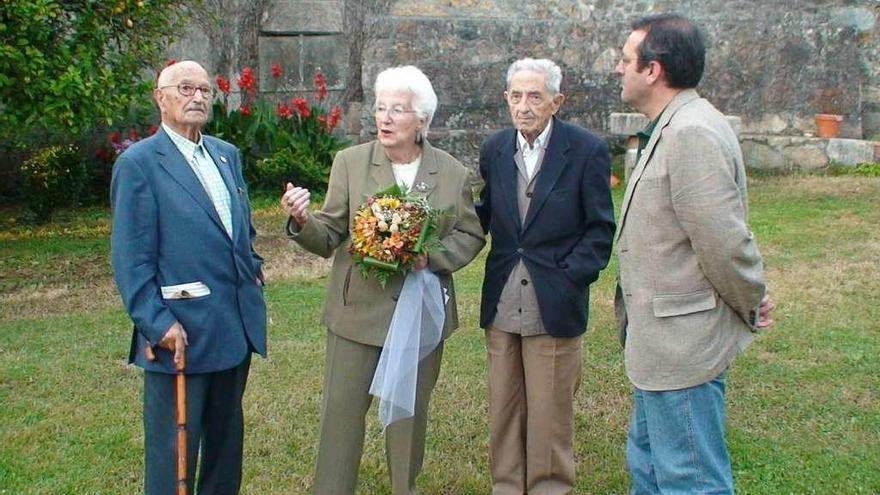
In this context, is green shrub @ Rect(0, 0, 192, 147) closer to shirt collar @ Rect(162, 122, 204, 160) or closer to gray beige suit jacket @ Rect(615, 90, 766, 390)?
shirt collar @ Rect(162, 122, 204, 160)

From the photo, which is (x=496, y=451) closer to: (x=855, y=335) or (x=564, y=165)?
(x=564, y=165)

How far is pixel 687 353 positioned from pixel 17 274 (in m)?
7.36

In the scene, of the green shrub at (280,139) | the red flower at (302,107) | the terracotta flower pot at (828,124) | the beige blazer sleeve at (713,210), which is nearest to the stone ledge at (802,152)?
the terracotta flower pot at (828,124)

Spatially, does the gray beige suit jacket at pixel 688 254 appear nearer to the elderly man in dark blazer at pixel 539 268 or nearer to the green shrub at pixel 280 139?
the elderly man in dark blazer at pixel 539 268

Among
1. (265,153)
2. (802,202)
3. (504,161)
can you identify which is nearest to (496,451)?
(504,161)

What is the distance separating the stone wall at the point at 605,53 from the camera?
12.4 meters

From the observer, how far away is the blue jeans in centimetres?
320

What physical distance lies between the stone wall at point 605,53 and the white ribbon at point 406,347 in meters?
8.32

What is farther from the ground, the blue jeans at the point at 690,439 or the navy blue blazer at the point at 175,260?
the navy blue blazer at the point at 175,260

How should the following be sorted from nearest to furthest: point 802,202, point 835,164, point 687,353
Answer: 1. point 687,353
2. point 802,202
3. point 835,164

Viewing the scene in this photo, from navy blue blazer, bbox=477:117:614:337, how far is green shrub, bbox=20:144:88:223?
8.52 meters

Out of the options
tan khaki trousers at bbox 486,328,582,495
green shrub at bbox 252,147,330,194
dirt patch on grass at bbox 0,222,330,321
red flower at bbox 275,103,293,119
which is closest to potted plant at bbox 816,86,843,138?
green shrub at bbox 252,147,330,194

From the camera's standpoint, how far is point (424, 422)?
13.7ft

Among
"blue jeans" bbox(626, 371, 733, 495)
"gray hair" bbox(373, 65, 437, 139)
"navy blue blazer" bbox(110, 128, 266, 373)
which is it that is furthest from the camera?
"gray hair" bbox(373, 65, 437, 139)
